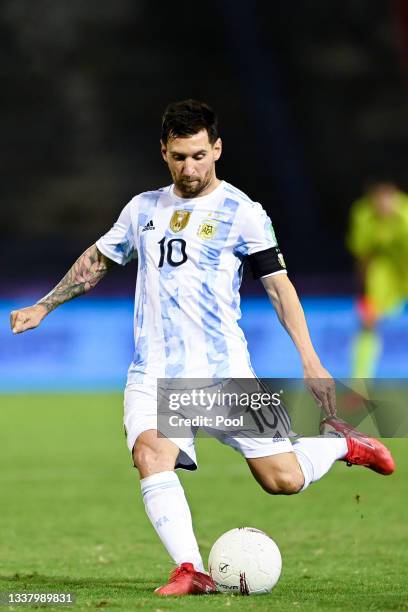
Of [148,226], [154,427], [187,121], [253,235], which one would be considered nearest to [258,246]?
[253,235]

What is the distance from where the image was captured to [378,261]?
43.9 ft

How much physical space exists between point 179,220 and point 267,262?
1.27 ft

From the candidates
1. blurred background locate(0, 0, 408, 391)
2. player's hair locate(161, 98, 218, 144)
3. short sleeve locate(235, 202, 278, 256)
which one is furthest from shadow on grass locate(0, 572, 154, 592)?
blurred background locate(0, 0, 408, 391)

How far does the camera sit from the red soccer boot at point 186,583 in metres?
4.70

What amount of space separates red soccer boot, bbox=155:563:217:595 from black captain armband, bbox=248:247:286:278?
115cm

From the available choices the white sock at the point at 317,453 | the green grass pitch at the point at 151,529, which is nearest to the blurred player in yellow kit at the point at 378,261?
the green grass pitch at the point at 151,529

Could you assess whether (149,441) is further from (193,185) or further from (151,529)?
(151,529)

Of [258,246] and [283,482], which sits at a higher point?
[258,246]

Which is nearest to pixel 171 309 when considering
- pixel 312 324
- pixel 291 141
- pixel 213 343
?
pixel 213 343

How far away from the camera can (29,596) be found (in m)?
4.71

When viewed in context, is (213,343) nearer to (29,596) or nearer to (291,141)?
(29,596)

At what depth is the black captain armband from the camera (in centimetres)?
498

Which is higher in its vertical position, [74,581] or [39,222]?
[39,222]

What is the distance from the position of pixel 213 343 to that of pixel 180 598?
990mm
